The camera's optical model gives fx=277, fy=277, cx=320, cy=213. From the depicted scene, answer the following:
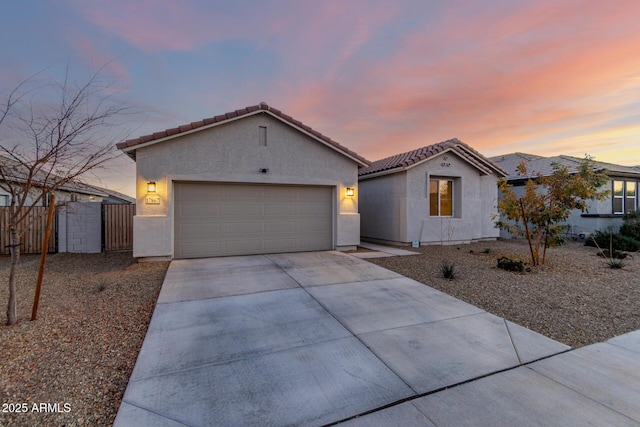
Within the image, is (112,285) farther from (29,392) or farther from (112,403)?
(112,403)

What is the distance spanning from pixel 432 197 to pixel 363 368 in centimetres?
1072

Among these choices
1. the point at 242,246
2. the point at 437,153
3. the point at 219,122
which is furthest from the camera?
the point at 437,153

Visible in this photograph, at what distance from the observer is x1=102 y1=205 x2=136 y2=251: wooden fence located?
1055 centimetres

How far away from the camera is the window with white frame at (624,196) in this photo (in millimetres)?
15799

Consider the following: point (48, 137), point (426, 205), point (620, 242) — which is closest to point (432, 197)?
point (426, 205)

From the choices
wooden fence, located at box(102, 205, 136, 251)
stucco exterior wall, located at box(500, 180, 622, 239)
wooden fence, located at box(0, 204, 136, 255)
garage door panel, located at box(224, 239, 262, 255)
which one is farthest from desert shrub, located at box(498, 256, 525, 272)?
wooden fence, located at box(0, 204, 136, 255)

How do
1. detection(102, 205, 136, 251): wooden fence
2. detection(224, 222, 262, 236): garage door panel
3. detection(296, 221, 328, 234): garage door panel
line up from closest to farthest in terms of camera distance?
detection(224, 222, 262, 236): garage door panel, detection(296, 221, 328, 234): garage door panel, detection(102, 205, 136, 251): wooden fence

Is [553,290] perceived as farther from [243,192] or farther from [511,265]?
[243,192]

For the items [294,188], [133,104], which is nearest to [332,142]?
[294,188]

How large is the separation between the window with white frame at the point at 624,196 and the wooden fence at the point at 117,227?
969 inches

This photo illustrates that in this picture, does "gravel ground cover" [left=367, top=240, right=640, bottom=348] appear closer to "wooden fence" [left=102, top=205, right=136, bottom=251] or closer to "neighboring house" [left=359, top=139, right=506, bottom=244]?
"neighboring house" [left=359, top=139, right=506, bottom=244]

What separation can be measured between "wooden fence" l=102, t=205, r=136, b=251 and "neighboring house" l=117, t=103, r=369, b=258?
10.8ft

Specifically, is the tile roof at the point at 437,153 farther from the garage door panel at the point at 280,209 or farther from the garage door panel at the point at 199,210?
the garage door panel at the point at 199,210

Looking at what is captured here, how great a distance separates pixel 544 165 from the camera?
59.3ft
